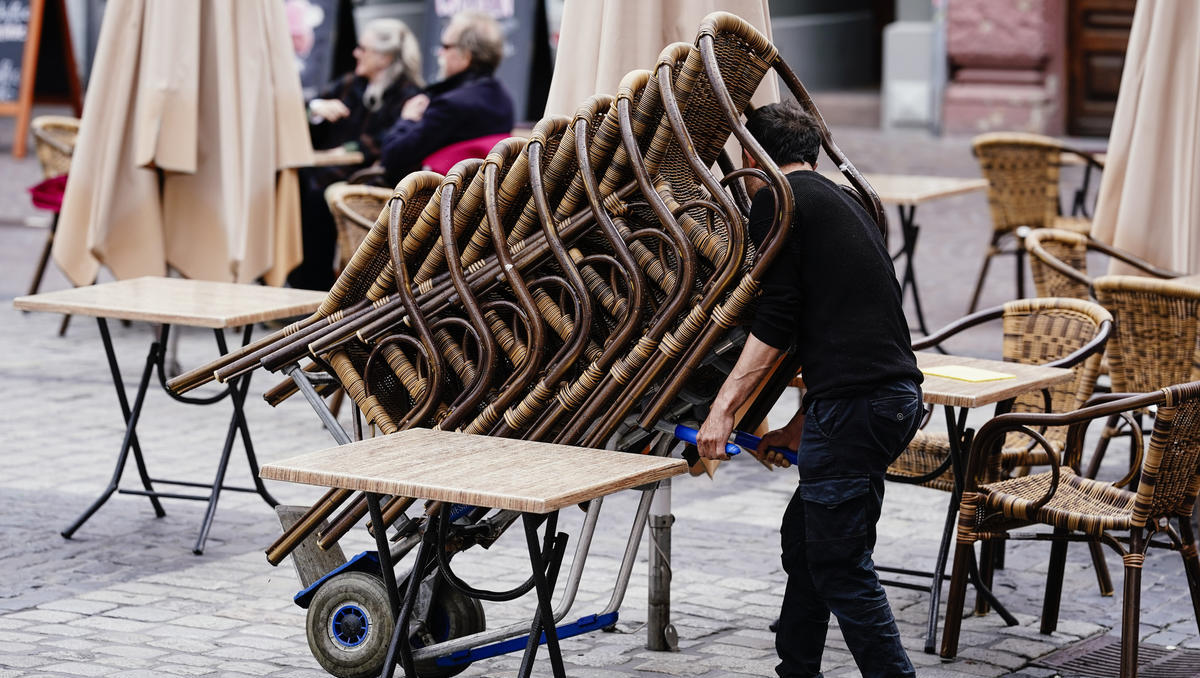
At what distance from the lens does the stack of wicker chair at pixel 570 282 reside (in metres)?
4.25

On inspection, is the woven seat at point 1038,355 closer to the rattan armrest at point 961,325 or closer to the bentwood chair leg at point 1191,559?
the rattan armrest at point 961,325

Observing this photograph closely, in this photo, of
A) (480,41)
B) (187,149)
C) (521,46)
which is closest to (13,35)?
(521,46)

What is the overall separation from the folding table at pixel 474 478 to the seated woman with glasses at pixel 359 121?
227 inches

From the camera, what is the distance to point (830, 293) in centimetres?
414

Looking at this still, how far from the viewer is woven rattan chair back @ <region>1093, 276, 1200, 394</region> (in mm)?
5684

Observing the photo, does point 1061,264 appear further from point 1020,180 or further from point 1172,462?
point 1020,180

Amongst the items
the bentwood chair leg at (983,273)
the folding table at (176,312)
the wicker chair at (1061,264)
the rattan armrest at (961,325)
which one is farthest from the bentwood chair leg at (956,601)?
the bentwood chair leg at (983,273)

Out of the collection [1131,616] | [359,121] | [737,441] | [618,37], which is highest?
[618,37]

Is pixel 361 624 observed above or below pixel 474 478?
below

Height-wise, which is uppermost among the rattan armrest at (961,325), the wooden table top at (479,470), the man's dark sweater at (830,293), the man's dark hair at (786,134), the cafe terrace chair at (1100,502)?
the man's dark hair at (786,134)

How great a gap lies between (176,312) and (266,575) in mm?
903

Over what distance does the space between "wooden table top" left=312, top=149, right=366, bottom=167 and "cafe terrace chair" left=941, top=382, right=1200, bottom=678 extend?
205 inches

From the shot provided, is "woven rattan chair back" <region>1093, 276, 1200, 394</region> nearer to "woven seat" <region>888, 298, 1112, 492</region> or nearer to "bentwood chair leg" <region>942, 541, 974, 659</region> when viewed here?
"woven seat" <region>888, 298, 1112, 492</region>

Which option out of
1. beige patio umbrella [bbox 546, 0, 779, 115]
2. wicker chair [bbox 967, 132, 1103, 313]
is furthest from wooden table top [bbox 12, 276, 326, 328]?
wicker chair [bbox 967, 132, 1103, 313]
